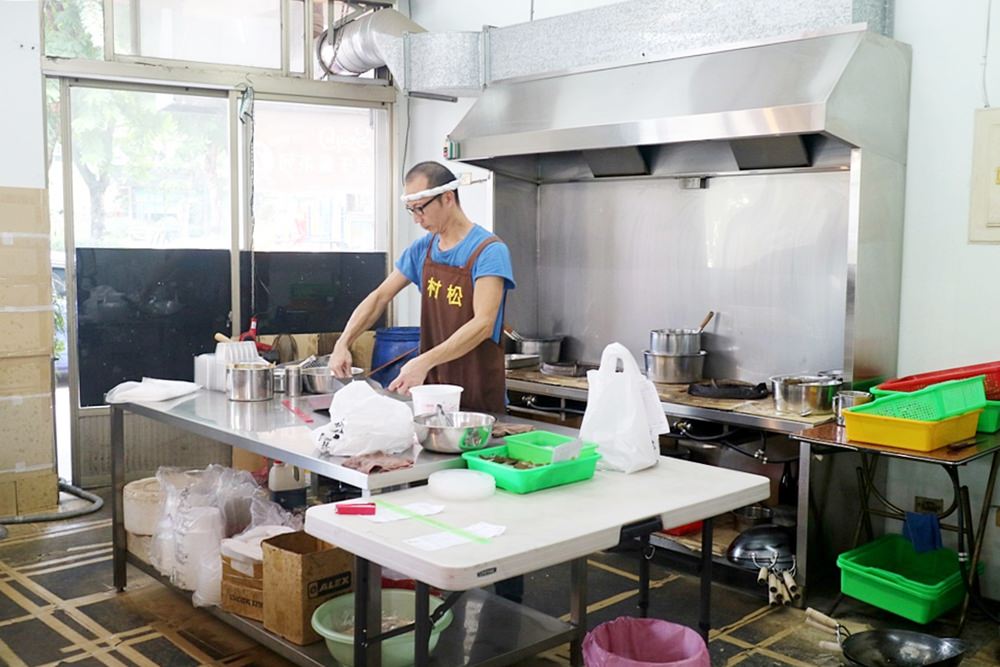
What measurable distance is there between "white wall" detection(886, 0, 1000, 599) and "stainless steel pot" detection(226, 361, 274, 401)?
2.74m

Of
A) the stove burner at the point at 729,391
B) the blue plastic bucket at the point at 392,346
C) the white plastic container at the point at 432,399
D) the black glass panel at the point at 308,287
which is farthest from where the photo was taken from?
the black glass panel at the point at 308,287

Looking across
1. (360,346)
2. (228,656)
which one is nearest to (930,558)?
(228,656)

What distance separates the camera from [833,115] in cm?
360

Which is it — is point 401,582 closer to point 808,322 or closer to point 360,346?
point 808,322

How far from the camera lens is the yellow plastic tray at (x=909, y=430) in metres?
3.29

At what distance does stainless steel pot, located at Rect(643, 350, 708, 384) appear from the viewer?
461 centimetres

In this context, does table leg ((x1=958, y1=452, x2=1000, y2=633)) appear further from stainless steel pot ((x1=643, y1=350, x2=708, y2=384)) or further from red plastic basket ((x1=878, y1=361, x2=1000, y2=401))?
stainless steel pot ((x1=643, y1=350, x2=708, y2=384))

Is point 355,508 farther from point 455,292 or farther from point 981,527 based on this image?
point 981,527

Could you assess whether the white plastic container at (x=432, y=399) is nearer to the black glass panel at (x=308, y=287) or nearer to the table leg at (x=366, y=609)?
the table leg at (x=366, y=609)

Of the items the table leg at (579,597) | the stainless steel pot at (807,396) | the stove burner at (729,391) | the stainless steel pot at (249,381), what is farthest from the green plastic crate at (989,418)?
the stainless steel pot at (249,381)

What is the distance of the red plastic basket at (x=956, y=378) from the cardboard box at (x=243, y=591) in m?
2.53

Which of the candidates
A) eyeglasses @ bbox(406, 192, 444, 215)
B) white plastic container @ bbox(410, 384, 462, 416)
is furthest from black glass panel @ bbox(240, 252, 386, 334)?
white plastic container @ bbox(410, 384, 462, 416)

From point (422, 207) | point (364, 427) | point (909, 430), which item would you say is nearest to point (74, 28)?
point (422, 207)

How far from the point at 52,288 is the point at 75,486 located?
1.21 metres
